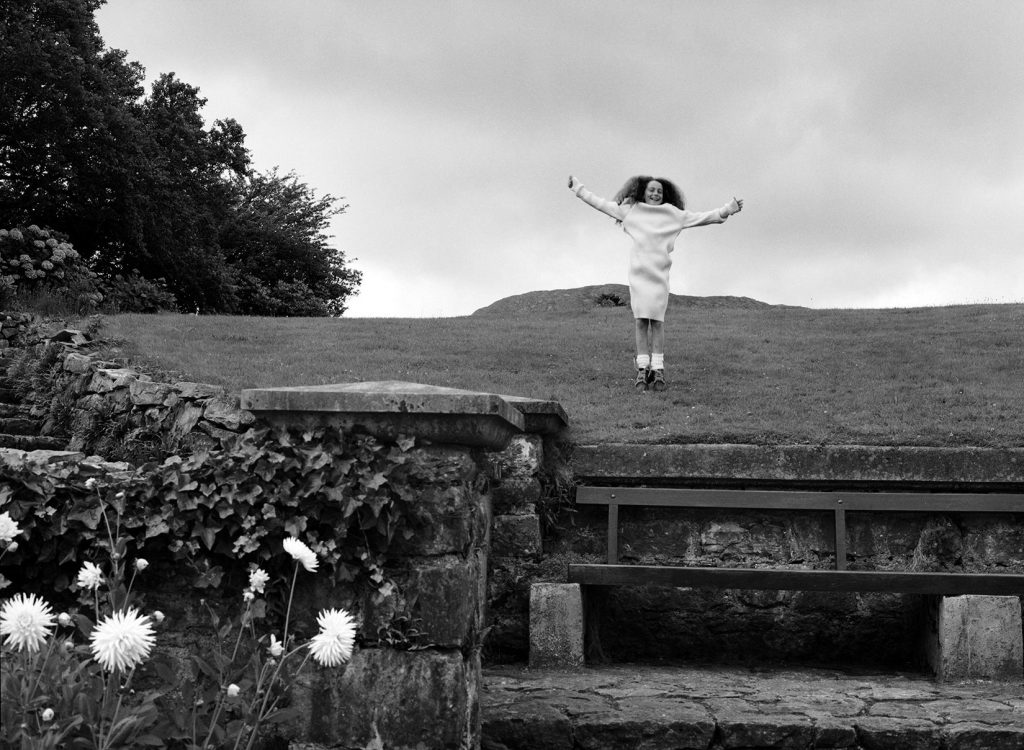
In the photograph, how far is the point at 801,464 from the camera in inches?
254

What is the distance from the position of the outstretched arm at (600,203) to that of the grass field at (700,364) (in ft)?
5.18

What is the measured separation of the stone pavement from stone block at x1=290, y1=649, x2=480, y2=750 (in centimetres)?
87

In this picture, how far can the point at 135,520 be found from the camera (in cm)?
319

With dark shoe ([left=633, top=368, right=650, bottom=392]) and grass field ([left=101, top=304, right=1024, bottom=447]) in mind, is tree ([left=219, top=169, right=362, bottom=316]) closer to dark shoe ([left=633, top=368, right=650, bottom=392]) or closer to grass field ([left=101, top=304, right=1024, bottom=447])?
grass field ([left=101, top=304, right=1024, bottom=447])

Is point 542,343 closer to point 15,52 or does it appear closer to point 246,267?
point 15,52

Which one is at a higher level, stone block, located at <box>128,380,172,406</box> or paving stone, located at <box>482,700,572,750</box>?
stone block, located at <box>128,380,172,406</box>

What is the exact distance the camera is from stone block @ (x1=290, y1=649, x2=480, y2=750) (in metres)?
3.26

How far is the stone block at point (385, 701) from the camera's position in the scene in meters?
3.26

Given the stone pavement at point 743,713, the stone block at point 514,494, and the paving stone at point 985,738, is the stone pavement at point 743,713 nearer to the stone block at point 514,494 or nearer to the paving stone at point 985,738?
the paving stone at point 985,738

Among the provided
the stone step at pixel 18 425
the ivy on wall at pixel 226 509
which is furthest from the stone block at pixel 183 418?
the ivy on wall at pixel 226 509

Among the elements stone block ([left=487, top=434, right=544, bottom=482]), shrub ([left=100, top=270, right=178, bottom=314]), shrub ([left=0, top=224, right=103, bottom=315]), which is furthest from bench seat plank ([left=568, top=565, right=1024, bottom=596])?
Result: shrub ([left=100, top=270, right=178, bottom=314])

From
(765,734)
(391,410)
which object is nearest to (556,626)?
(765,734)

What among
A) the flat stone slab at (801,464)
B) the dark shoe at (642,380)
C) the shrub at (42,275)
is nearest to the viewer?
the flat stone slab at (801,464)

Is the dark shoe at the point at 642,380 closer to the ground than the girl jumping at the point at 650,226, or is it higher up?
closer to the ground
